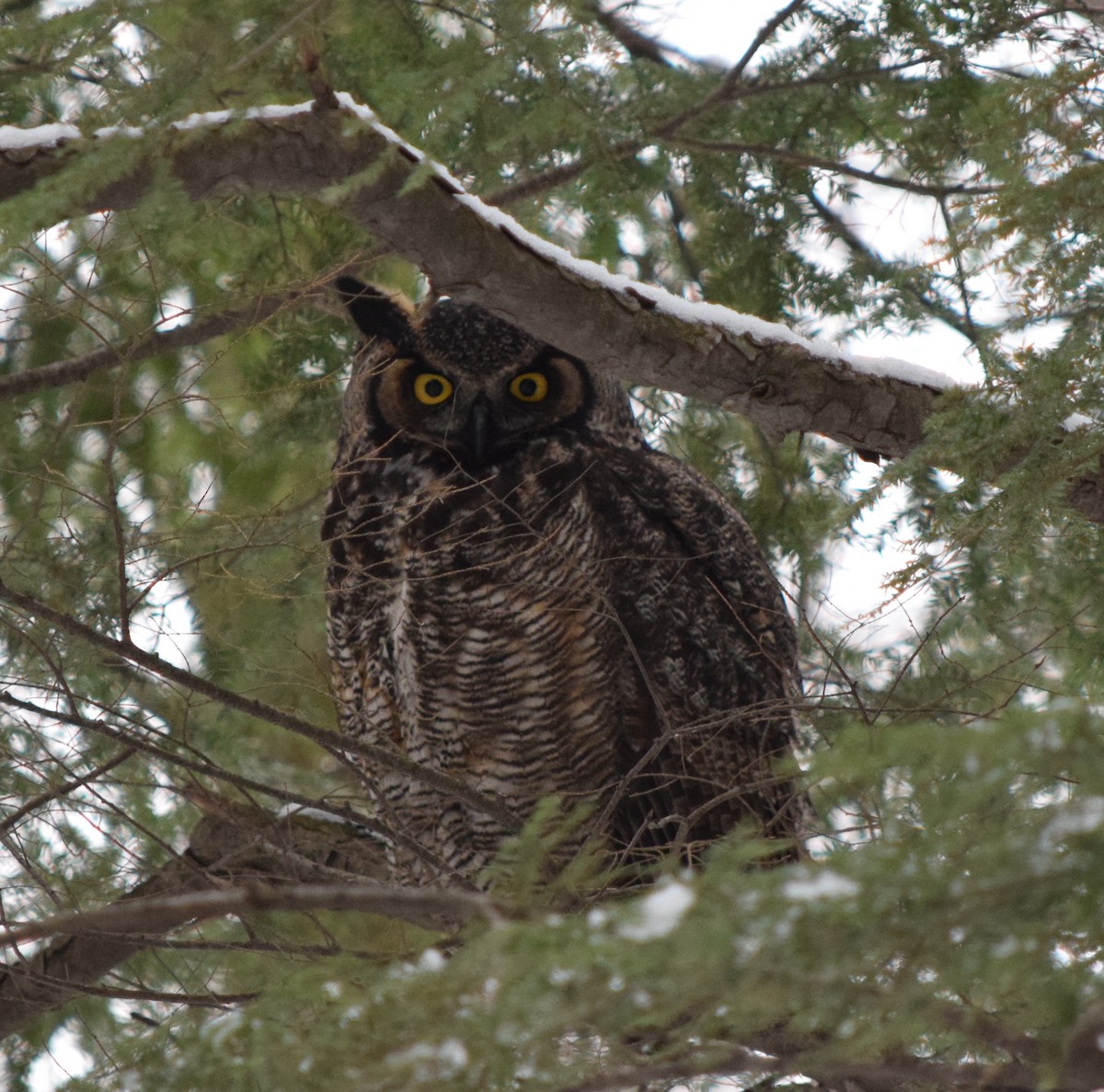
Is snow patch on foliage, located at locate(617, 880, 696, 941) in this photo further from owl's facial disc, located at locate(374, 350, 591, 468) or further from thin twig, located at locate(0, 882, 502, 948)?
owl's facial disc, located at locate(374, 350, 591, 468)

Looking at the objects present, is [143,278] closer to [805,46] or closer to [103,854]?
[103,854]

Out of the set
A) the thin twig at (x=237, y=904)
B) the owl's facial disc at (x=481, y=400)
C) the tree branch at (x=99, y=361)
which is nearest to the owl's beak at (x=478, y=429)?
the owl's facial disc at (x=481, y=400)

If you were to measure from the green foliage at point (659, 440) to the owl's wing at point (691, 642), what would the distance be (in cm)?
24

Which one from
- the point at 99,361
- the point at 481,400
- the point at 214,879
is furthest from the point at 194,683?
the point at 481,400

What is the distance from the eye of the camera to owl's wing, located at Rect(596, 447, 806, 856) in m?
2.79

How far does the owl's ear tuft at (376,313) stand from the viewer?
3021 mm

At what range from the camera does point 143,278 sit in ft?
9.05

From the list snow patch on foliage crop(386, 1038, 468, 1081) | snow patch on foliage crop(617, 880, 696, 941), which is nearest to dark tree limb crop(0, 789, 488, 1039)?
snow patch on foliage crop(386, 1038, 468, 1081)

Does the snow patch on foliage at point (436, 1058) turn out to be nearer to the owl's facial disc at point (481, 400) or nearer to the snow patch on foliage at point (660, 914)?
the snow patch on foliage at point (660, 914)

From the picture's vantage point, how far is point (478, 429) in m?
2.92

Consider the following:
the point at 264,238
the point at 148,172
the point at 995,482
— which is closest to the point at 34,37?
the point at 148,172

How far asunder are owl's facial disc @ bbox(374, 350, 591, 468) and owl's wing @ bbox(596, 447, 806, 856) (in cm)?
22

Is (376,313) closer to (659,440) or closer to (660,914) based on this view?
(659,440)

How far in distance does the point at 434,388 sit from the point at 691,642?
892 mm
